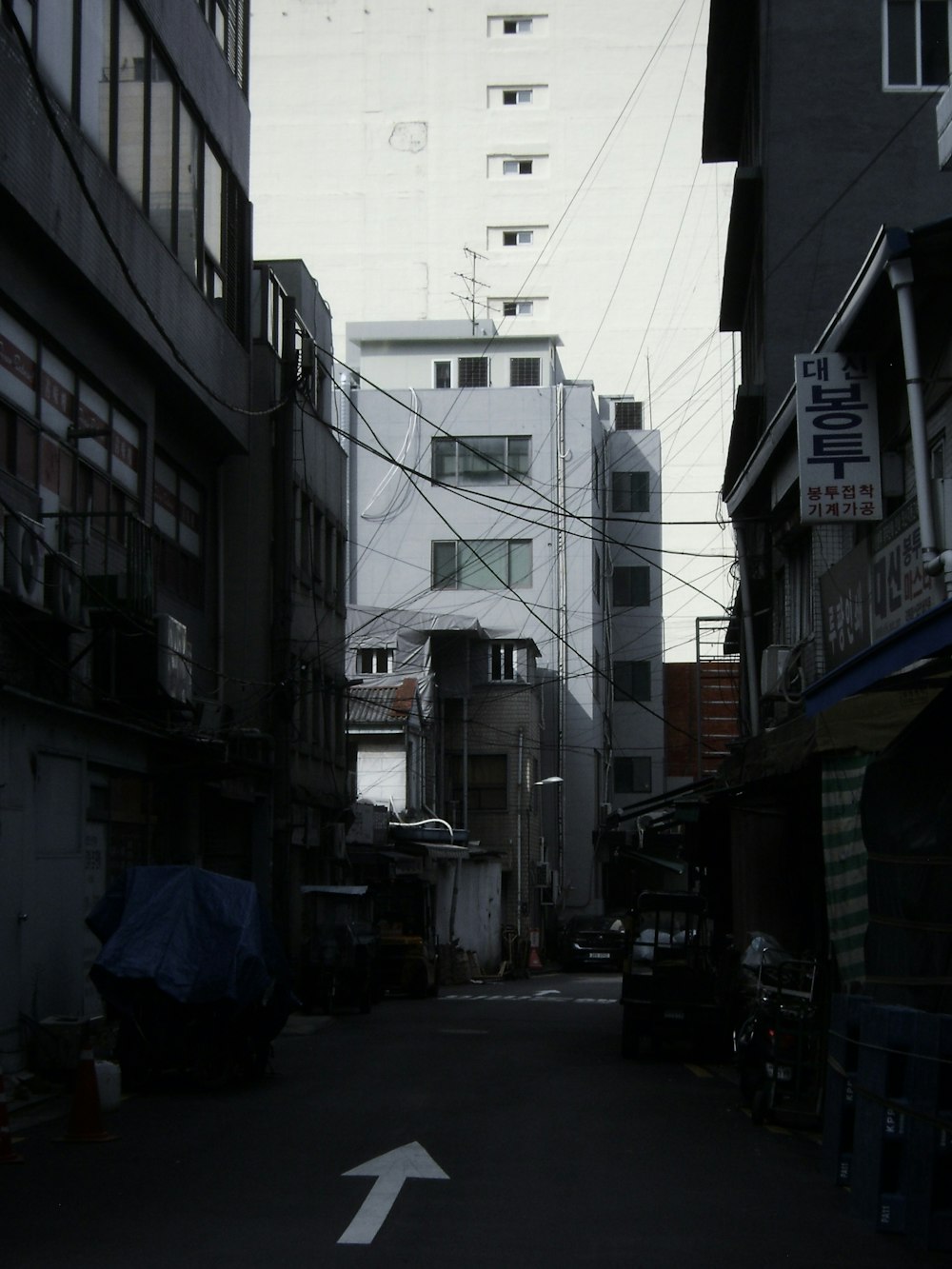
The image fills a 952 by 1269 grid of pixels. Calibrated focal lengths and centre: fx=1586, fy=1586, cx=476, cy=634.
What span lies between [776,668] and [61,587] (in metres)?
10.3

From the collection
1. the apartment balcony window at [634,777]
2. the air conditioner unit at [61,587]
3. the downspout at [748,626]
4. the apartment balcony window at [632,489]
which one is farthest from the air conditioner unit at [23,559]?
the apartment balcony window at [634,777]

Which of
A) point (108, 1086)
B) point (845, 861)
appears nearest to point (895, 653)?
point (845, 861)

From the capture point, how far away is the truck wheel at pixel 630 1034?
21.4 metres

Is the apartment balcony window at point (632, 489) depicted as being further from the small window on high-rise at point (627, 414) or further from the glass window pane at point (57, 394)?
the glass window pane at point (57, 394)

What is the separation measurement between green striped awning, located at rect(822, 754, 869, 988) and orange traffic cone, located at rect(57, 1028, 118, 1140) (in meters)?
6.19

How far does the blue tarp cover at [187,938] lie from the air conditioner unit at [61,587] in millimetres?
3001

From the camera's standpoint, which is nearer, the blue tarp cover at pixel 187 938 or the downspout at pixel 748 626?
the blue tarp cover at pixel 187 938

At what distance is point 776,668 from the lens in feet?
74.7

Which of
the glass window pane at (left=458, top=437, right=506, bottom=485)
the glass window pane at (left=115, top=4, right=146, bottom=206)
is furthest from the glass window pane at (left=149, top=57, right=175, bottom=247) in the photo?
the glass window pane at (left=458, top=437, right=506, bottom=485)

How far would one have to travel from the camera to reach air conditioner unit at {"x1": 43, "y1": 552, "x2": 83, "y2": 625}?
17594 millimetres

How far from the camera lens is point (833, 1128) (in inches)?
428

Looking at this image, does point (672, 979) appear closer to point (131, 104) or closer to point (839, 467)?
point (839, 467)

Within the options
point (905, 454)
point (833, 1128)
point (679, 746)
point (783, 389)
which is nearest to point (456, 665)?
point (679, 746)

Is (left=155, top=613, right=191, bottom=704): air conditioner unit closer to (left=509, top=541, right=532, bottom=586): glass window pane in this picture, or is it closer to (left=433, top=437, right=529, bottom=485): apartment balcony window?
(left=509, top=541, right=532, bottom=586): glass window pane
